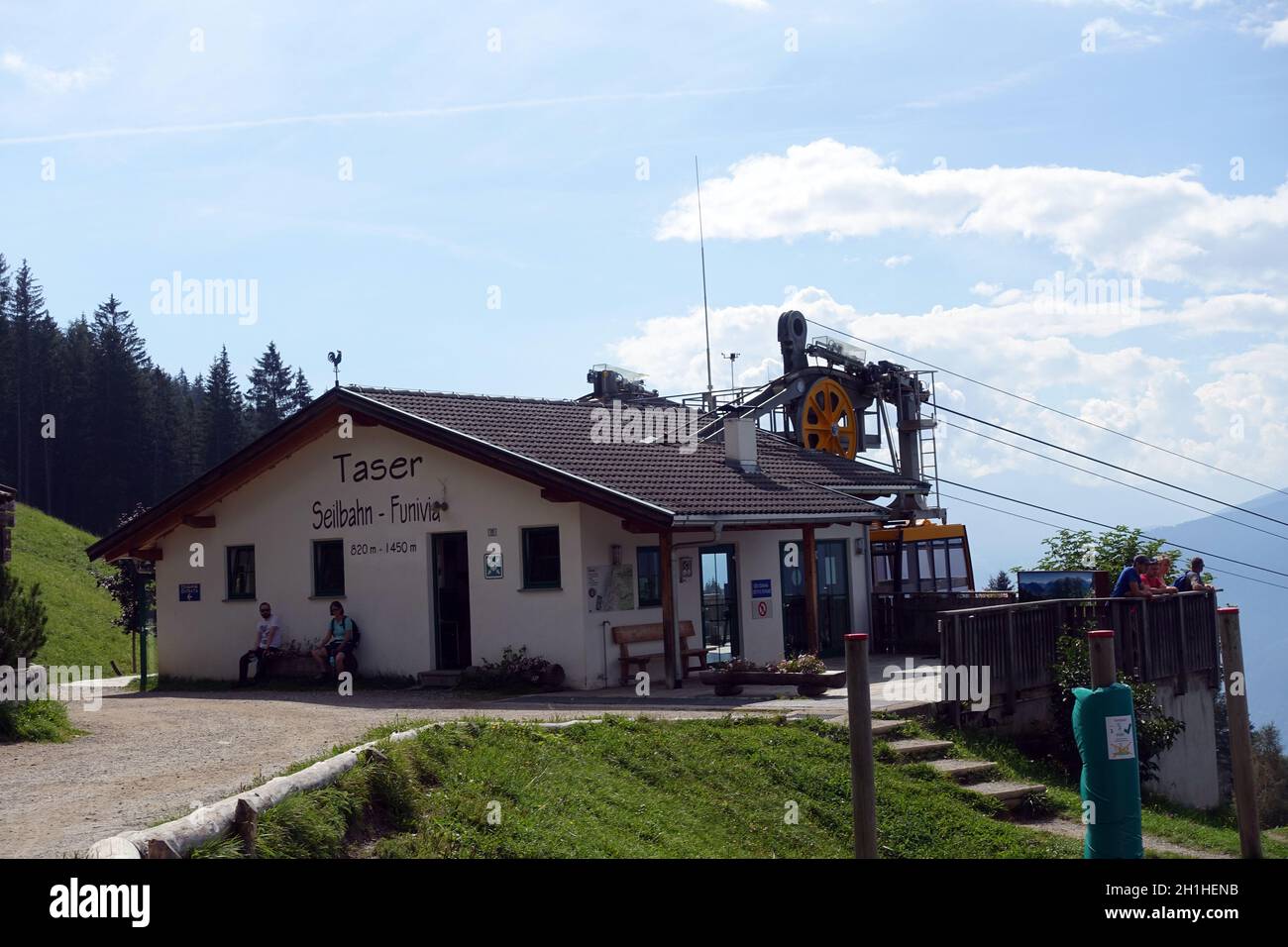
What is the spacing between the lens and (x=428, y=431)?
2039 centimetres

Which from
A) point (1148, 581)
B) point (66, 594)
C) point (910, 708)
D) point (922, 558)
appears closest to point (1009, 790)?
point (910, 708)

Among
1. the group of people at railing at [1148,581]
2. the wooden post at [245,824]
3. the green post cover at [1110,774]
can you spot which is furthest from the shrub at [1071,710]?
the wooden post at [245,824]

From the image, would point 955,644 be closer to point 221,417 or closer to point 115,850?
point 115,850

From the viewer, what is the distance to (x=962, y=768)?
1311 cm

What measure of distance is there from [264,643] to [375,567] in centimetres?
257

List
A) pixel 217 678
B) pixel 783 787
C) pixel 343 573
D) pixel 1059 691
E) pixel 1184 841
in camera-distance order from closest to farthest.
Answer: pixel 783 787 → pixel 1184 841 → pixel 1059 691 → pixel 343 573 → pixel 217 678

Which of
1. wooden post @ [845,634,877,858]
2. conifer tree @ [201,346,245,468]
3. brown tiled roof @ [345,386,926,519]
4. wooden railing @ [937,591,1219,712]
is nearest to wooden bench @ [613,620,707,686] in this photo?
brown tiled roof @ [345,386,926,519]

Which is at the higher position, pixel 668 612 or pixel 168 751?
pixel 668 612

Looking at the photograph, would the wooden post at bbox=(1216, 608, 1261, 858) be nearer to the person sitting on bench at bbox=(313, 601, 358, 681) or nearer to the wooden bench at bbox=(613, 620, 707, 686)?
the wooden bench at bbox=(613, 620, 707, 686)

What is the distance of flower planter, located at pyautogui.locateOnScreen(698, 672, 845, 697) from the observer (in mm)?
17141

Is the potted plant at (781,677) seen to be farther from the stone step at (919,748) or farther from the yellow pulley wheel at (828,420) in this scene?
the yellow pulley wheel at (828,420)
